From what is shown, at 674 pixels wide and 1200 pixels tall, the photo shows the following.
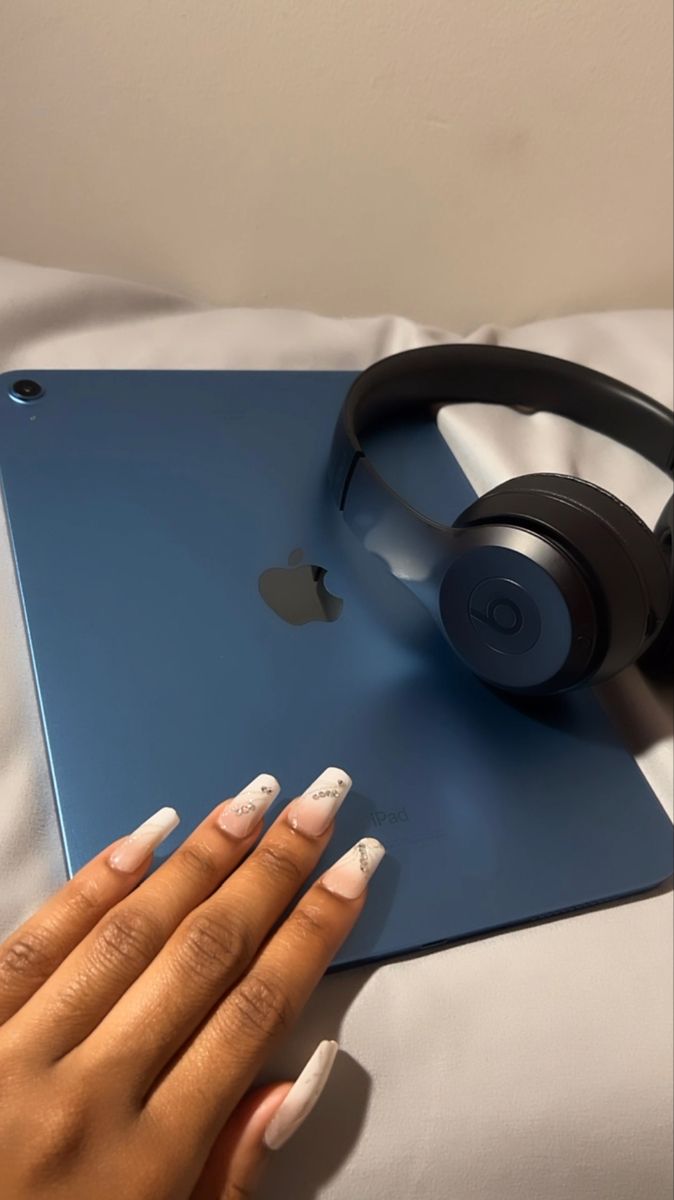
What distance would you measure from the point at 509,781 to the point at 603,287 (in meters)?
0.59

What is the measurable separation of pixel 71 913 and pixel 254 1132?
0.13 meters

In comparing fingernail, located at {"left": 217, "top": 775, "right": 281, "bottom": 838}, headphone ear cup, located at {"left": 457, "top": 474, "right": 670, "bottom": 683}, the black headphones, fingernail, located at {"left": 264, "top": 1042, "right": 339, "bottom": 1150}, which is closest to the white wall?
the black headphones

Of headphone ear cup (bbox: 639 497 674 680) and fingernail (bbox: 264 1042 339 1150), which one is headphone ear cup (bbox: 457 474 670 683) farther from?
fingernail (bbox: 264 1042 339 1150)

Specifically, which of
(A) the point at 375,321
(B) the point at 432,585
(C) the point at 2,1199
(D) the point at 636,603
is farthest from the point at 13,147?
(C) the point at 2,1199

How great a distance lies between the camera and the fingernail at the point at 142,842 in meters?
0.49

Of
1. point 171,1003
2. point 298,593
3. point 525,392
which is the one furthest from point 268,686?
point 525,392

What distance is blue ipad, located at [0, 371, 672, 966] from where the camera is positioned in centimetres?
54

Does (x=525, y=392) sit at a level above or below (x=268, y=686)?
above

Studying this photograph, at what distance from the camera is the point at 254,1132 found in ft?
1.50

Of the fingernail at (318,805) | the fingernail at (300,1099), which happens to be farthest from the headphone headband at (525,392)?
the fingernail at (300,1099)

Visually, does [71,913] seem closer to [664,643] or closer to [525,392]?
[664,643]

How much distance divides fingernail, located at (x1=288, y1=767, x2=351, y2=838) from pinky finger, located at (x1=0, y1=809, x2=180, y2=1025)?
7 cm

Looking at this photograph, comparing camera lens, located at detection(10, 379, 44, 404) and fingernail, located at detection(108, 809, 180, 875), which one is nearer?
fingernail, located at detection(108, 809, 180, 875)

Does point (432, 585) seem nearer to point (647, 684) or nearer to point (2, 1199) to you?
point (647, 684)
